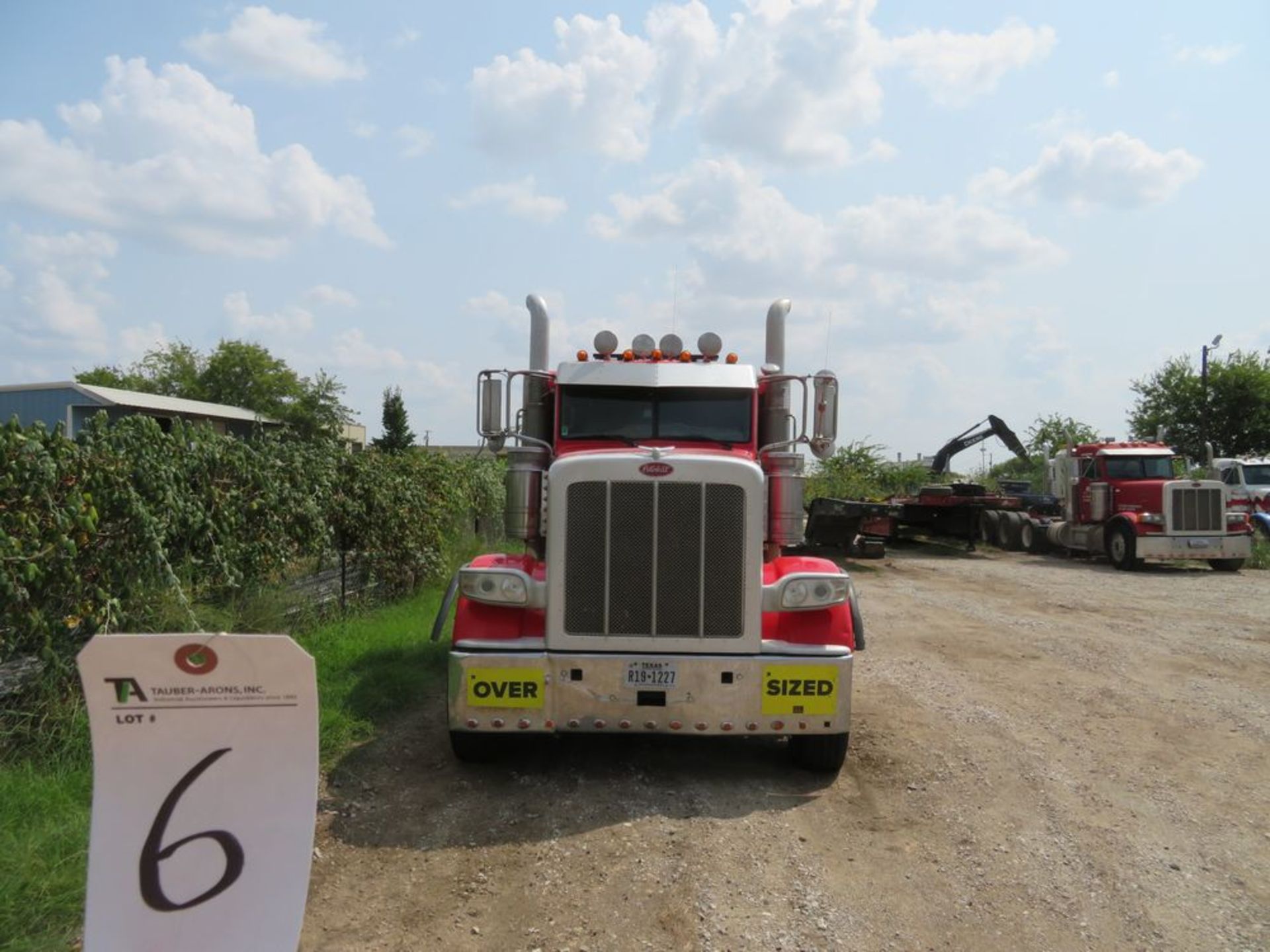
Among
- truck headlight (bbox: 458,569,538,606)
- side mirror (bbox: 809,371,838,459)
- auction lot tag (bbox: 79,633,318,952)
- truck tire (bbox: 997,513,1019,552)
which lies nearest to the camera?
auction lot tag (bbox: 79,633,318,952)

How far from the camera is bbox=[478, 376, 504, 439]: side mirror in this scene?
656 cm

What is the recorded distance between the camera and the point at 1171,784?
5559 millimetres

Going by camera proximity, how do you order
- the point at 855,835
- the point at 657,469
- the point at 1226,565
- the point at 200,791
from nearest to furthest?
the point at 200,791 → the point at 855,835 → the point at 657,469 → the point at 1226,565

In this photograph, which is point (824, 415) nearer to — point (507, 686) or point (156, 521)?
point (507, 686)

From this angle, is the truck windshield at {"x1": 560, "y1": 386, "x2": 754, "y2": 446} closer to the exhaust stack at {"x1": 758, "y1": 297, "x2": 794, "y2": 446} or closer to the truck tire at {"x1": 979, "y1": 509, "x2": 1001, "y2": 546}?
the exhaust stack at {"x1": 758, "y1": 297, "x2": 794, "y2": 446}

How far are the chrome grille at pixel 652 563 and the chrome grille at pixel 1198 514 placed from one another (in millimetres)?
16698

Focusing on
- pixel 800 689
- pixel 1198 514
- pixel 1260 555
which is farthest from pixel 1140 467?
pixel 800 689

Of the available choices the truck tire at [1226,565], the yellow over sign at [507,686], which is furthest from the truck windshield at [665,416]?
the truck tire at [1226,565]

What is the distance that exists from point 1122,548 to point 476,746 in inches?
686

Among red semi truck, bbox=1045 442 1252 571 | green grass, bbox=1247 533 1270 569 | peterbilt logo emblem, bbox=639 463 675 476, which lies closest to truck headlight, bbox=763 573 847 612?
peterbilt logo emblem, bbox=639 463 675 476

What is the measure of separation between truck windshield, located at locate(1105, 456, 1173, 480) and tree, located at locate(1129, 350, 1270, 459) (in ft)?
56.0

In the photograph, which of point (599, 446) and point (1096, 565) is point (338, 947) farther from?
point (1096, 565)

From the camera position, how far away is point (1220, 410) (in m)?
37.2

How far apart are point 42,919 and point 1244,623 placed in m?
12.7
